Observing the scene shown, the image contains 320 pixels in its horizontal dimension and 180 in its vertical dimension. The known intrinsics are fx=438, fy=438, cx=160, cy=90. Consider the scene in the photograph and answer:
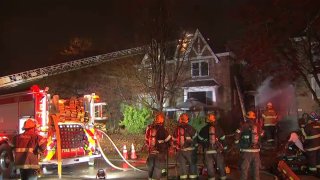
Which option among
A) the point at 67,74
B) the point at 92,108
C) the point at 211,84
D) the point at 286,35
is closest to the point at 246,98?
the point at 211,84

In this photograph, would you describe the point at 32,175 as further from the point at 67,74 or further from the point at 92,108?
the point at 67,74

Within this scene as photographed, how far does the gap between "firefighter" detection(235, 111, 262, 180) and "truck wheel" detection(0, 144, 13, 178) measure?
593cm

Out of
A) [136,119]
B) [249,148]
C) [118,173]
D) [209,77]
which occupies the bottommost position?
[118,173]

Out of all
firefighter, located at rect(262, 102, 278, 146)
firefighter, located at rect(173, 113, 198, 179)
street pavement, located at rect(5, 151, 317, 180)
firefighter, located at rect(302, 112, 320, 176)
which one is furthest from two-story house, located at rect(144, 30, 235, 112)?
firefighter, located at rect(173, 113, 198, 179)

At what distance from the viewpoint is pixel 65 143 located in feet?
40.4

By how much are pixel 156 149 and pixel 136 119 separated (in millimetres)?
12872

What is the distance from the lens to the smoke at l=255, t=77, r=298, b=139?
28703 mm

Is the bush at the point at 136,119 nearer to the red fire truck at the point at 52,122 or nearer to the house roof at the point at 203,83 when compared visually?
the red fire truck at the point at 52,122

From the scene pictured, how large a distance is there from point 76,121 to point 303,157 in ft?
21.1

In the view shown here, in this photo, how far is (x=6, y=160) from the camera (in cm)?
1138

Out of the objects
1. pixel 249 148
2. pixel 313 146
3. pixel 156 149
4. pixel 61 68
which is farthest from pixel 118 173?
pixel 61 68

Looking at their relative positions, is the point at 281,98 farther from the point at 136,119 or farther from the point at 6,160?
the point at 6,160

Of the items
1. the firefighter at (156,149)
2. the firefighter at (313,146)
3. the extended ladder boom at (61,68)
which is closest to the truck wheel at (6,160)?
the firefighter at (156,149)

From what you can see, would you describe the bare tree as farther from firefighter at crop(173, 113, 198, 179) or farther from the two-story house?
the two-story house
